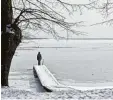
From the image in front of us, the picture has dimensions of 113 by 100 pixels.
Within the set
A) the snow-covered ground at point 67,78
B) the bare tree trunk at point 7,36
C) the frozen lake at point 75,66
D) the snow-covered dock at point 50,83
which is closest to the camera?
the snow-covered ground at point 67,78

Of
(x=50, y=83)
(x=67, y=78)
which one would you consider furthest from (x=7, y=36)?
(x=67, y=78)

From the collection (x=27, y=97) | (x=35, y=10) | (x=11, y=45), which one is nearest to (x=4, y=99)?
(x=27, y=97)

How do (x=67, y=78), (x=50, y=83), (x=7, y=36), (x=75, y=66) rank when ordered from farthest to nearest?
(x=75, y=66) → (x=67, y=78) → (x=50, y=83) → (x=7, y=36)

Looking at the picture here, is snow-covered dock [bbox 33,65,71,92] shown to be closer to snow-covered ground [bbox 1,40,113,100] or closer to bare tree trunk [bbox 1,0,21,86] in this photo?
snow-covered ground [bbox 1,40,113,100]

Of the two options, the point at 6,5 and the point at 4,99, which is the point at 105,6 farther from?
the point at 4,99

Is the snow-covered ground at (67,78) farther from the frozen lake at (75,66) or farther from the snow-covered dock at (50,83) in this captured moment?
the snow-covered dock at (50,83)

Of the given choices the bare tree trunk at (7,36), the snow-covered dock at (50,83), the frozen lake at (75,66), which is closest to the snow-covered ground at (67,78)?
the frozen lake at (75,66)

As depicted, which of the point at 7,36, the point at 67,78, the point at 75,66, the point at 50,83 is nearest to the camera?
the point at 7,36

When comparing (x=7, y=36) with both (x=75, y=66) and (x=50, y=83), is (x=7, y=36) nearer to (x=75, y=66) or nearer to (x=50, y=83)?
(x=50, y=83)

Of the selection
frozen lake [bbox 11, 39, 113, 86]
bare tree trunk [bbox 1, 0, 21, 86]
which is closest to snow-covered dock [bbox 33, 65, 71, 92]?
frozen lake [bbox 11, 39, 113, 86]

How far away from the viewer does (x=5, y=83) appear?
44.4 feet

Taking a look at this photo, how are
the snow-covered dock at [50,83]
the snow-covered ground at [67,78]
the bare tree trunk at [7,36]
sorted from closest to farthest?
the snow-covered ground at [67,78] < the bare tree trunk at [7,36] < the snow-covered dock at [50,83]

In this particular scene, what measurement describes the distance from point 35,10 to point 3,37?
1.79 m

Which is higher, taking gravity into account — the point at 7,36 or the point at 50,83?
the point at 7,36
